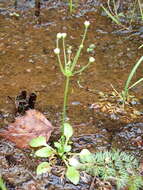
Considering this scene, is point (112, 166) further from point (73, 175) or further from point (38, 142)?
point (38, 142)

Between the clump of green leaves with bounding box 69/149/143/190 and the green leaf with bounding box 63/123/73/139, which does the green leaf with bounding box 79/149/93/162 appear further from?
A: the green leaf with bounding box 63/123/73/139

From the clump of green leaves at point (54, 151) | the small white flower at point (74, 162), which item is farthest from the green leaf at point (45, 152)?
the small white flower at point (74, 162)

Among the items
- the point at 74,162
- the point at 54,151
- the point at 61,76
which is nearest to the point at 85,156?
the point at 74,162

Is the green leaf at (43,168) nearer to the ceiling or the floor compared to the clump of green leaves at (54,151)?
nearer to the floor

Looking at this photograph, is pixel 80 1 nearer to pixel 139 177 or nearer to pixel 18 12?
pixel 18 12

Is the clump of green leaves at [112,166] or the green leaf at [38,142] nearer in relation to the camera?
the clump of green leaves at [112,166]

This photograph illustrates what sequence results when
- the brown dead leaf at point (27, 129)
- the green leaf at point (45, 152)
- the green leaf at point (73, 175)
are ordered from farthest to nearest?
the brown dead leaf at point (27, 129), the green leaf at point (45, 152), the green leaf at point (73, 175)

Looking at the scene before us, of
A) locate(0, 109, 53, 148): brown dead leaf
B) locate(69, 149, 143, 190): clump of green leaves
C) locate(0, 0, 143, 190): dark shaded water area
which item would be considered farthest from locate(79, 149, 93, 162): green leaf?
locate(0, 109, 53, 148): brown dead leaf

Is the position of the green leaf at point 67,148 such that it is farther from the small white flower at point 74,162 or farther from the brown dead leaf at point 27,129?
the brown dead leaf at point 27,129
